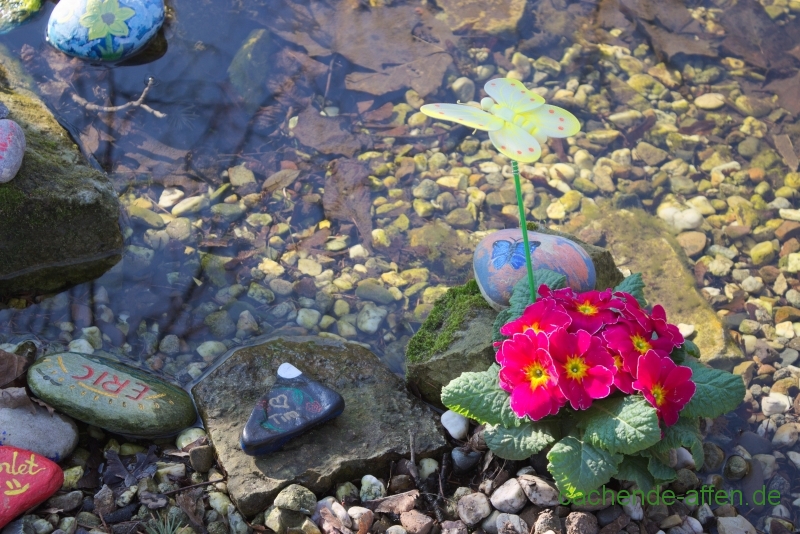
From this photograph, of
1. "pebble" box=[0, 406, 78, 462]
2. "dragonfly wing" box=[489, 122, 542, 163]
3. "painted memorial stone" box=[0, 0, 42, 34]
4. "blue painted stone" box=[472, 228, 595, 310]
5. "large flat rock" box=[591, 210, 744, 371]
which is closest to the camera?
"dragonfly wing" box=[489, 122, 542, 163]

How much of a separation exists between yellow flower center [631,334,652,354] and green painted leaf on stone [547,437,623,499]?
1.27ft

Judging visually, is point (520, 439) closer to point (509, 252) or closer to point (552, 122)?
point (509, 252)

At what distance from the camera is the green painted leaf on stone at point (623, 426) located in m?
2.43

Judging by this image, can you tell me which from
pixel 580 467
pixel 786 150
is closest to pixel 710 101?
pixel 786 150

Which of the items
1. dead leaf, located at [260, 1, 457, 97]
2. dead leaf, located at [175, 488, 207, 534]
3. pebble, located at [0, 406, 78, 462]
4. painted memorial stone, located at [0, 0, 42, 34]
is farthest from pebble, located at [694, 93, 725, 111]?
painted memorial stone, located at [0, 0, 42, 34]

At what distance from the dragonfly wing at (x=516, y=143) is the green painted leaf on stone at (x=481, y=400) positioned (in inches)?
34.7

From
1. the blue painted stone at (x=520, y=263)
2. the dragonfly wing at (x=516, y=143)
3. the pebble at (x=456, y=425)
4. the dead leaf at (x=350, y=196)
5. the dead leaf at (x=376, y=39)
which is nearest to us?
the dragonfly wing at (x=516, y=143)

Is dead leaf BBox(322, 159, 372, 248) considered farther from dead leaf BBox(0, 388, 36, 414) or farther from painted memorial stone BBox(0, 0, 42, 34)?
painted memorial stone BBox(0, 0, 42, 34)

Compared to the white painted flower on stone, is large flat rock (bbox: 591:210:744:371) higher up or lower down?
lower down

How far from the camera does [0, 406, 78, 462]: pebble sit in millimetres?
2846

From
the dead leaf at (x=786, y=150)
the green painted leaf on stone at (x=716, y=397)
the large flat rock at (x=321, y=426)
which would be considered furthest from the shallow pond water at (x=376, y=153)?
the green painted leaf on stone at (x=716, y=397)

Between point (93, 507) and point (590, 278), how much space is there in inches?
91.4

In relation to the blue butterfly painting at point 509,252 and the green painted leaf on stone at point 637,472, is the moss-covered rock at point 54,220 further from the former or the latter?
the green painted leaf on stone at point 637,472

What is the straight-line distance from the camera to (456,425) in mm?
3133
